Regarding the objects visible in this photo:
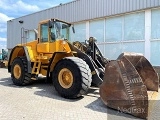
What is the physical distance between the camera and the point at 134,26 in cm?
1226

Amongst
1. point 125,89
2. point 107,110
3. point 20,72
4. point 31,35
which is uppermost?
point 31,35

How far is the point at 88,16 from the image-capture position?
14570 millimetres

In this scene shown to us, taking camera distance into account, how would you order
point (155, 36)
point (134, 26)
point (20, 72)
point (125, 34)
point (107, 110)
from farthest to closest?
1. point (125, 34)
2. point (134, 26)
3. point (155, 36)
4. point (20, 72)
5. point (107, 110)

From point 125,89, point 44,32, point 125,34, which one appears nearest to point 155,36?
point 125,34

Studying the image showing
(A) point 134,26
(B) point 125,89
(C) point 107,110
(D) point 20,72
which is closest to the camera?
(B) point 125,89

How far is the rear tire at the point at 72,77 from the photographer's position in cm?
687

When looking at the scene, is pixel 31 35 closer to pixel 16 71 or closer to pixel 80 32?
pixel 80 32

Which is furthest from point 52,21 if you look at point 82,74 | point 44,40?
point 82,74

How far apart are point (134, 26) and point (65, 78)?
21.4ft

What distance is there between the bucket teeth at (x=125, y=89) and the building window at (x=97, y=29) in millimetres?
8259

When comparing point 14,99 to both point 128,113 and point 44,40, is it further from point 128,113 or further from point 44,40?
point 128,113

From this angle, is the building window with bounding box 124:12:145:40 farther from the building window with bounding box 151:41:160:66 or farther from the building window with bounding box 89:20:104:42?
the building window with bounding box 89:20:104:42

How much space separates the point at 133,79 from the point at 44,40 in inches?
193

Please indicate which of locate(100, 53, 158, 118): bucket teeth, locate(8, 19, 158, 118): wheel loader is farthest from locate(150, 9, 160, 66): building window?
locate(100, 53, 158, 118): bucket teeth
